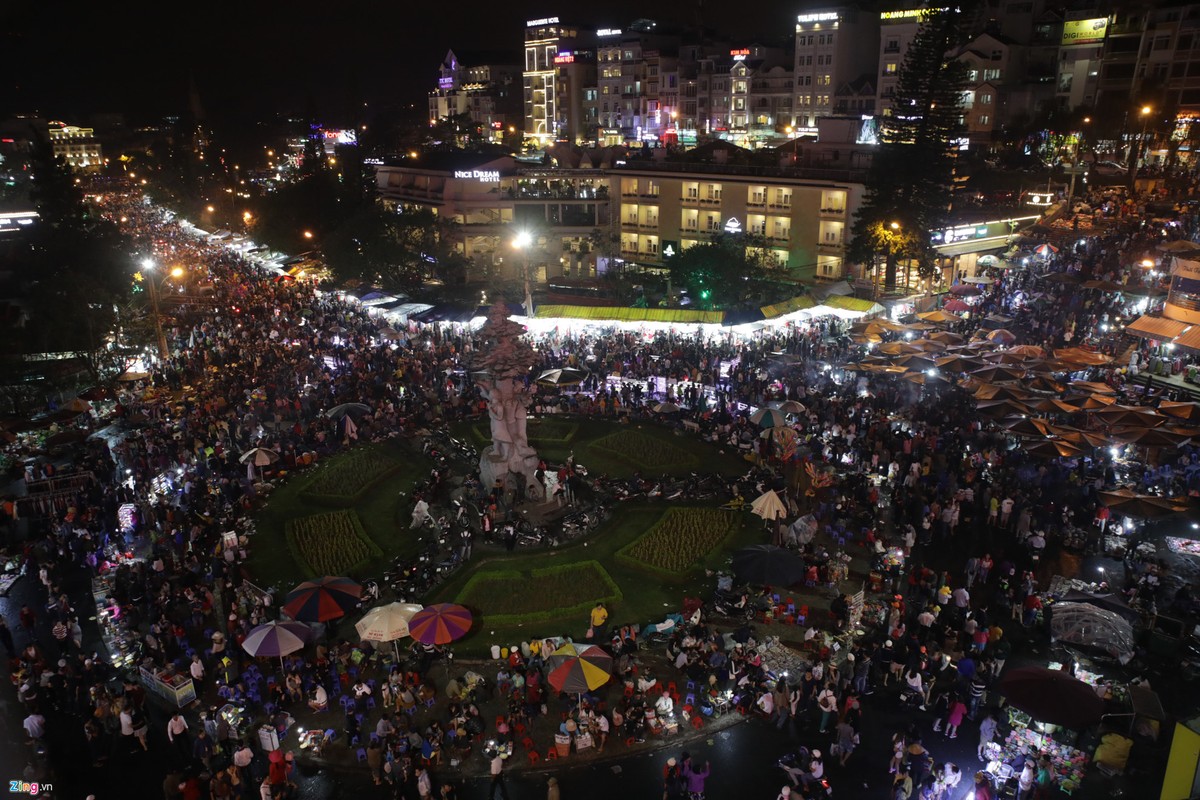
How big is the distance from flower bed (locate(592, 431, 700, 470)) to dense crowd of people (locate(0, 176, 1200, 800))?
216cm

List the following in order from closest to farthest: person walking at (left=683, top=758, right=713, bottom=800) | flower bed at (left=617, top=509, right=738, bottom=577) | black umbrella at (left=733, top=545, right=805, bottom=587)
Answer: person walking at (left=683, top=758, right=713, bottom=800)
black umbrella at (left=733, top=545, right=805, bottom=587)
flower bed at (left=617, top=509, right=738, bottom=577)

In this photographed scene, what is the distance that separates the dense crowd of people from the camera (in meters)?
15.8

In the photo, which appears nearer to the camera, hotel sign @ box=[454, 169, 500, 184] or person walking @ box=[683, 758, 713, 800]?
person walking @ box=[683, 758, 713, 800]

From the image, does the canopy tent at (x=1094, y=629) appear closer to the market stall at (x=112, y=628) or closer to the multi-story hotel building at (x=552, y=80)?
the market stall at (x=112, y=628)

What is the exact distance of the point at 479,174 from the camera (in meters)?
64.2

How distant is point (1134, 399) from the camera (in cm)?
2928

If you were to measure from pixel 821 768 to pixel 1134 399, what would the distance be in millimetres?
23038

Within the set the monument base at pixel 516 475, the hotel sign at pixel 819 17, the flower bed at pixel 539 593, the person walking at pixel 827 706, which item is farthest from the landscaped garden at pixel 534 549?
the hotel sign at pixel 819 17

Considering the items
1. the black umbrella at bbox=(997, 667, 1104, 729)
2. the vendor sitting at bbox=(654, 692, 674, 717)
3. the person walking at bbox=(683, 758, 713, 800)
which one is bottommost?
the vendor sitting at bbox=(654, 692, 674, 717)

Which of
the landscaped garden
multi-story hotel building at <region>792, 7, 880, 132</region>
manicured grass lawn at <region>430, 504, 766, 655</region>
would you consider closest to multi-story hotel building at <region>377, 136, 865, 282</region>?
multi-story hotel building at <region>792, 7, 880, 132</region>

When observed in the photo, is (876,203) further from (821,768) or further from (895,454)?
(821,768)

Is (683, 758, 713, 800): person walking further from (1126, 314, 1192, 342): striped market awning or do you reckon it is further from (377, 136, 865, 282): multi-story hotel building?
(377, 136, 865, 282): multi-story hotel building

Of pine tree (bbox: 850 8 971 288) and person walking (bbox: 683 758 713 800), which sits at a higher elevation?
pine tree (bbox: 850 8 971 288)

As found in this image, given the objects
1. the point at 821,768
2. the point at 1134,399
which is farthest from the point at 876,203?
the point at 821,768
